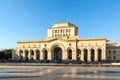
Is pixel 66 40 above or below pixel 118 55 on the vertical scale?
above

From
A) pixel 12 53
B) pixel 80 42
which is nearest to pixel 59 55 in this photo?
pixel 80 42

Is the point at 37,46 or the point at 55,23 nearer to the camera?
the point at 37,46

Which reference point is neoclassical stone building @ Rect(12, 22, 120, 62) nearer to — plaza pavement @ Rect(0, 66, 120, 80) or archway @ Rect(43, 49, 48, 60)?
archway @ Rect(43, 49, 48, 60)

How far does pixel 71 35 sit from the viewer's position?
12031 centimetres

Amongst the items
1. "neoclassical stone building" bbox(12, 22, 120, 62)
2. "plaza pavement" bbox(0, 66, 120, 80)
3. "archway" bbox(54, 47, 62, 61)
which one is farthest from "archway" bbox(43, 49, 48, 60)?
"plaza pavement" bbox(0, 66, 120, 80)

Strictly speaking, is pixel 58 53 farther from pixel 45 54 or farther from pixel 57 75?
pixel 57 75

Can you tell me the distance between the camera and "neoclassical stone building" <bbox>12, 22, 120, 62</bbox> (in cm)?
10688

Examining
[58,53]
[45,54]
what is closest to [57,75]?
[45,54]

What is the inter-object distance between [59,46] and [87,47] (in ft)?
44.5

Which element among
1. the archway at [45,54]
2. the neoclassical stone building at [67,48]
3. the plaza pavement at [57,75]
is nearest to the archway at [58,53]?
the neoclassical stone building at [67,48]

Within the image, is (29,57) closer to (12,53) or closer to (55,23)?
(12,53)

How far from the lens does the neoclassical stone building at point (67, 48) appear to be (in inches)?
4208

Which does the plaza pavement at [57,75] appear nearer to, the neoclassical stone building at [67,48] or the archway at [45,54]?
the neoclassical stone building at [67,48]

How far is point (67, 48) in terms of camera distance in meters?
110
